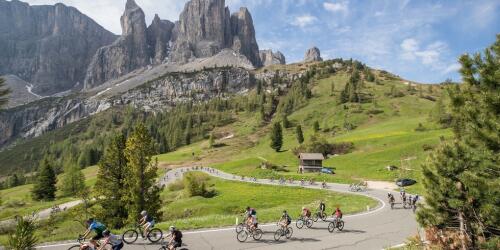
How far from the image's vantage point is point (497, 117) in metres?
12.9

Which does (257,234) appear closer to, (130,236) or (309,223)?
(309,223)

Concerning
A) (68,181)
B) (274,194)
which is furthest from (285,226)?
(68,181)

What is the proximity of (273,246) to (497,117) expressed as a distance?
15.7m

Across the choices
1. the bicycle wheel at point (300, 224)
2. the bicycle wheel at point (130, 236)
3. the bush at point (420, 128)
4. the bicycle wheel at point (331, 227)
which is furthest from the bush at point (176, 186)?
the bush at point (420, 128)

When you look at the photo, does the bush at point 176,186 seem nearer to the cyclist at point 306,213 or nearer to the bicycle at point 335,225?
the cyclist at point 306,213

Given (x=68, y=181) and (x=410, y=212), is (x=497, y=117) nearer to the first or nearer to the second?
(x=410, y=212)

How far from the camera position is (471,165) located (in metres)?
13.4

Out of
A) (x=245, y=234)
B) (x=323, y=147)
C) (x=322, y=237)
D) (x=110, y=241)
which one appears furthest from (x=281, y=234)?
(x=323, y=147)

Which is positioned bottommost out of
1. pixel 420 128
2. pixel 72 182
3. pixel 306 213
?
pixel 72 182

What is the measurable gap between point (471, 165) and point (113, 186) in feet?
137

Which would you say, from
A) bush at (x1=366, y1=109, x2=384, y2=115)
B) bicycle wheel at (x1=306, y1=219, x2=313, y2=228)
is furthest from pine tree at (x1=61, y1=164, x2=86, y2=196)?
bush at (x1=366, y1=109, x2=384, y2=115)

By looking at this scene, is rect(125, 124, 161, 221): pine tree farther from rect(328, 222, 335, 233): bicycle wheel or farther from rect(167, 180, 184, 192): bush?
rect(167, 180, 184, 192): bush

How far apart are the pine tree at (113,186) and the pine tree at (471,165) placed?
3647 cm

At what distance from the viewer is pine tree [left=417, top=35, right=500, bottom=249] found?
12.6 m
